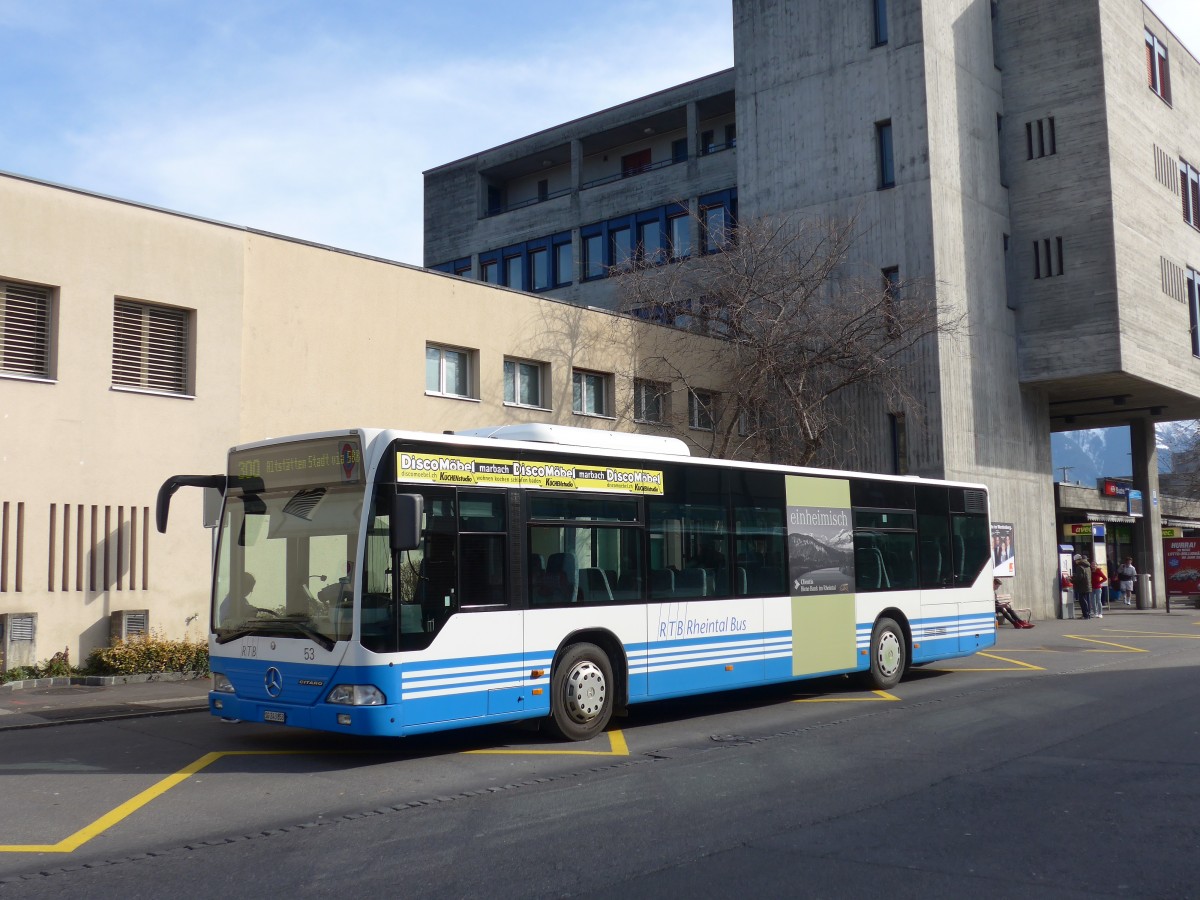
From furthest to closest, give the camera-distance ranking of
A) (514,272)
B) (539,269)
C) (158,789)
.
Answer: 1. (514,272)
2. (539,269)
3. (158,789)

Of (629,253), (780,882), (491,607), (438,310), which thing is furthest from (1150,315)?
(780,882)

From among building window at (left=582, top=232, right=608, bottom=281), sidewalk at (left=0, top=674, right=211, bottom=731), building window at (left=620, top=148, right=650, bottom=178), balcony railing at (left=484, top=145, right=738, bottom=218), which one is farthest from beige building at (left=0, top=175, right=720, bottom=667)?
building window at (left=620, top=148, right=650, bottom=178)

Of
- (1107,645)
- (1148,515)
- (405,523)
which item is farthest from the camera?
(1148,515)

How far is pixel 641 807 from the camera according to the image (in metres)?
7.96

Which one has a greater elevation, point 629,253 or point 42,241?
point 629,253

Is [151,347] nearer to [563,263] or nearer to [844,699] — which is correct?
[844,699]

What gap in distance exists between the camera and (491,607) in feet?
34.1

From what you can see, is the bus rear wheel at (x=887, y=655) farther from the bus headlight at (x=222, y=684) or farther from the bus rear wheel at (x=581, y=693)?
the bus headlight at (x=222, y=684)

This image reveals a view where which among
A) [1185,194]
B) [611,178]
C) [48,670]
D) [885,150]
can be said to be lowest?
[48,670]

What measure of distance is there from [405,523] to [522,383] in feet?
49.6

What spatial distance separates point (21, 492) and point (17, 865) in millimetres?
10411

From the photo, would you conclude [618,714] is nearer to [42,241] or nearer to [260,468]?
[260,468]

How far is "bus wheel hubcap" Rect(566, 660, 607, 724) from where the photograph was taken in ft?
36.4

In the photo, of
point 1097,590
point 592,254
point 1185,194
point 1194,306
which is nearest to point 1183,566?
point 1097,590
